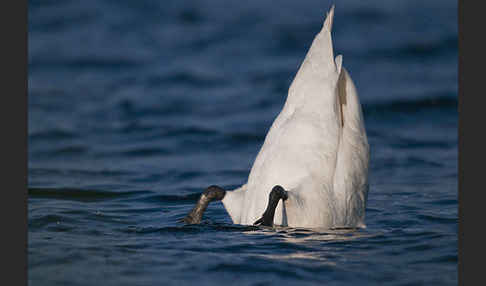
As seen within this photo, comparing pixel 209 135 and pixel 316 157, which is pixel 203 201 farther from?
pixel 209 135

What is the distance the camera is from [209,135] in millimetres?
12711

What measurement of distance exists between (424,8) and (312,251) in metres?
15.2

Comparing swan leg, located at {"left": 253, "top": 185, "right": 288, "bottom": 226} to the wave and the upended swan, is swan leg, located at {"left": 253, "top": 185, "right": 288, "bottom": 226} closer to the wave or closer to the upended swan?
the upended swan

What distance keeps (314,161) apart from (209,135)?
6.16 meters

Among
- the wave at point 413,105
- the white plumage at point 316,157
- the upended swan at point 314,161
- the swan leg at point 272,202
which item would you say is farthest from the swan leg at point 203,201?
the wave at point 413,105

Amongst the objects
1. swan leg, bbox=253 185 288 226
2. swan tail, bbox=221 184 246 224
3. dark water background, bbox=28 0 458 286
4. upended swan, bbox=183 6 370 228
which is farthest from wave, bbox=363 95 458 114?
swan leg, bbox=253 185 288 226

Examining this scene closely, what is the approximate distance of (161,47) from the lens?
18.0m

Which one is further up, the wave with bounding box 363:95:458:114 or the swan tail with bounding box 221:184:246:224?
the wave with bounding box 363:95:458:114

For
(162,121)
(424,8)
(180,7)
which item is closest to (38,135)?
(162,121)

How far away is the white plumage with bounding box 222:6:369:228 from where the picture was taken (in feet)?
21.4

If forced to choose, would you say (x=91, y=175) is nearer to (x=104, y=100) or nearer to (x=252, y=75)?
(x=104, y=100)

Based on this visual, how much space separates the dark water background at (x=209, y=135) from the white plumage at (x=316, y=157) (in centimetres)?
27

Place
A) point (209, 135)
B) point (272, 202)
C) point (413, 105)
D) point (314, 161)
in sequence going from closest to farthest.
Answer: point (272, 202) → point (314, 161) → point (209, 135) → point (413, 105)

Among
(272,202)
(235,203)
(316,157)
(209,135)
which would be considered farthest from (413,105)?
(272,202)
